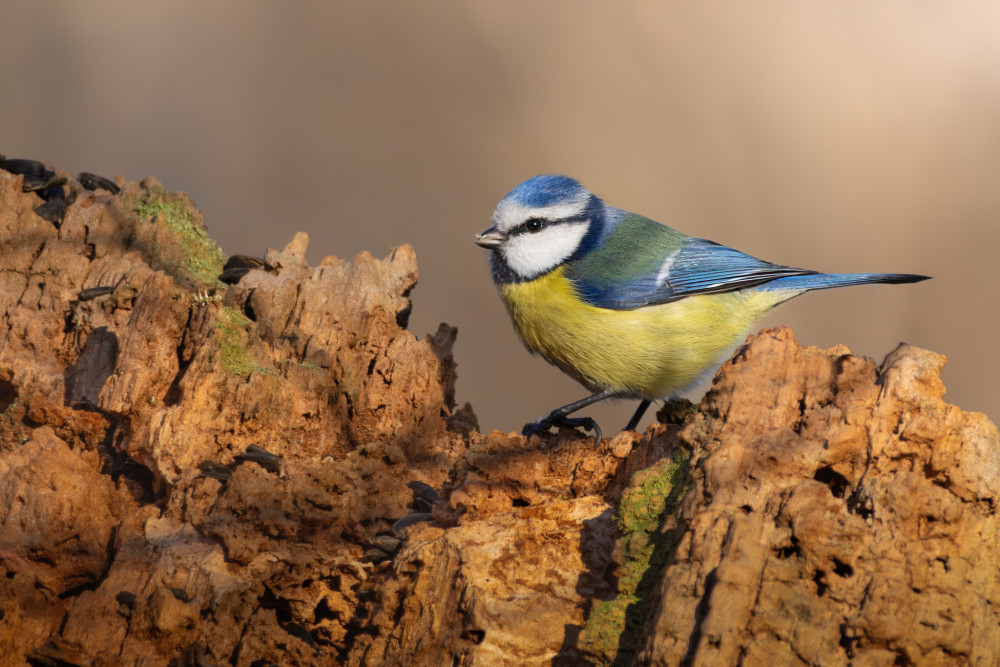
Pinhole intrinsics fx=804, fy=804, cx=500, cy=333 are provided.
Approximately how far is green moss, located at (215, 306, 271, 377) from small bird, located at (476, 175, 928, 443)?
1170 mm

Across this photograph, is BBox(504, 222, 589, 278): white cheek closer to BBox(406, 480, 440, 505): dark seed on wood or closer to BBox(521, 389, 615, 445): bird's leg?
BBox(521, 389, 615, 445): bird's leg

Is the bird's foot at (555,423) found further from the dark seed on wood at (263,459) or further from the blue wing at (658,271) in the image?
the dark seed on wood at (263,459)

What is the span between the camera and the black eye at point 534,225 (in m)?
3.80

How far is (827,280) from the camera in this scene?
3607mm

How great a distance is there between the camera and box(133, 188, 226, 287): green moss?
3.99 m

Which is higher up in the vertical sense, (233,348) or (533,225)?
(533,225)

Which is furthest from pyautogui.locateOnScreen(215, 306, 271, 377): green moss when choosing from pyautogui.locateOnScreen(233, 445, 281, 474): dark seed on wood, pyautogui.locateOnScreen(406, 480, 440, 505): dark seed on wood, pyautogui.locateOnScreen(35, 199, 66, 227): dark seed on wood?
pyautogui.locateOnScreen(35, 199, 66, 227): dark seed on wood

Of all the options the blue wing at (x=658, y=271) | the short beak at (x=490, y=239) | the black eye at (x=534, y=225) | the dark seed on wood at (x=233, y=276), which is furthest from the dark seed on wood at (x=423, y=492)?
the dark seed on wood at (x=233, y=276)

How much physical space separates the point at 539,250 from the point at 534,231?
0.34 ft

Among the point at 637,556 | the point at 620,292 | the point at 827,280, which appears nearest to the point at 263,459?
the point at 637,556

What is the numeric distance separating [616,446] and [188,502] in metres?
1.45

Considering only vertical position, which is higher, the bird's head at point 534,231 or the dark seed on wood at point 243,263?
the bird's head at point 534,231

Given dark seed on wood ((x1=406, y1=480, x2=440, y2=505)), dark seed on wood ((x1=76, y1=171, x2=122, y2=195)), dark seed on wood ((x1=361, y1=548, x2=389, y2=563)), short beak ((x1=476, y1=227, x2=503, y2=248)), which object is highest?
short beak ((x1=476, y1=227, x2=503, y2=248))

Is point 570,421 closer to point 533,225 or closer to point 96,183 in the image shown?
point 533,225
